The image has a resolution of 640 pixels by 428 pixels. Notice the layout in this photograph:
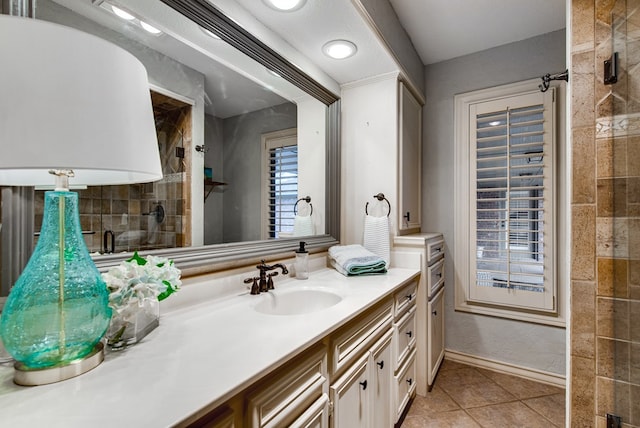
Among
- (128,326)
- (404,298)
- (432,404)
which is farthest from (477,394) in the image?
(128,326)

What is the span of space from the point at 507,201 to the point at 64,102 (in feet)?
8.56

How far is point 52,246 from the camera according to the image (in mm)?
670

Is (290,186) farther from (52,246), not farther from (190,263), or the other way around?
(52,246)

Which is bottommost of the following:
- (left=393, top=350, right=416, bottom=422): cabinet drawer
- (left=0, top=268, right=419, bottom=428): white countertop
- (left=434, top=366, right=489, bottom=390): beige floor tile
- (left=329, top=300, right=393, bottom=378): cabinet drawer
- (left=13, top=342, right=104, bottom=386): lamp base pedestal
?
(left=434, top=366, right=489, bottom=390): beige floor tile

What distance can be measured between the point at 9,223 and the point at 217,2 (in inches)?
45.1

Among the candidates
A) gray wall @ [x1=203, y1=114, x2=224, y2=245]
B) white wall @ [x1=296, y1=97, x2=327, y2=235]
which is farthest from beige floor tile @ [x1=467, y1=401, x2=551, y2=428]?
gray wall @ [x1=203, y1=114, x2=224, y2=245]

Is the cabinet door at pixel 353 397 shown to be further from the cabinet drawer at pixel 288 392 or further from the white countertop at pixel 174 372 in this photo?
the white countertop at pixel 174 372

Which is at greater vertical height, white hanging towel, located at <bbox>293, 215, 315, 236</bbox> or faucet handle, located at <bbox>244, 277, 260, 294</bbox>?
white hanging towel, located at <bbox>293, 215, 315, 236</bbox>

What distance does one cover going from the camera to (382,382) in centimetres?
147

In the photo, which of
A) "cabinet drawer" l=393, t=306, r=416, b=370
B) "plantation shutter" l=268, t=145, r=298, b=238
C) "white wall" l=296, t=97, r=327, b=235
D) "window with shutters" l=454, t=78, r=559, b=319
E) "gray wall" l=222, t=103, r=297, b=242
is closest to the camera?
"gray wall" l=222, t=103, r=297, b=242

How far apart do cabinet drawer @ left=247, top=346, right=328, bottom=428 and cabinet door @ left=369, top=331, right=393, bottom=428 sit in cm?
45

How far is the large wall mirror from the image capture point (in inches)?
39.4

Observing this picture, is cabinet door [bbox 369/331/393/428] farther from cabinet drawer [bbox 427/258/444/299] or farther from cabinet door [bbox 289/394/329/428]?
cabinet drawer [bbox 427/258/444/299]

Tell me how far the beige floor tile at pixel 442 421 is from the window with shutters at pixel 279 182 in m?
1.36
